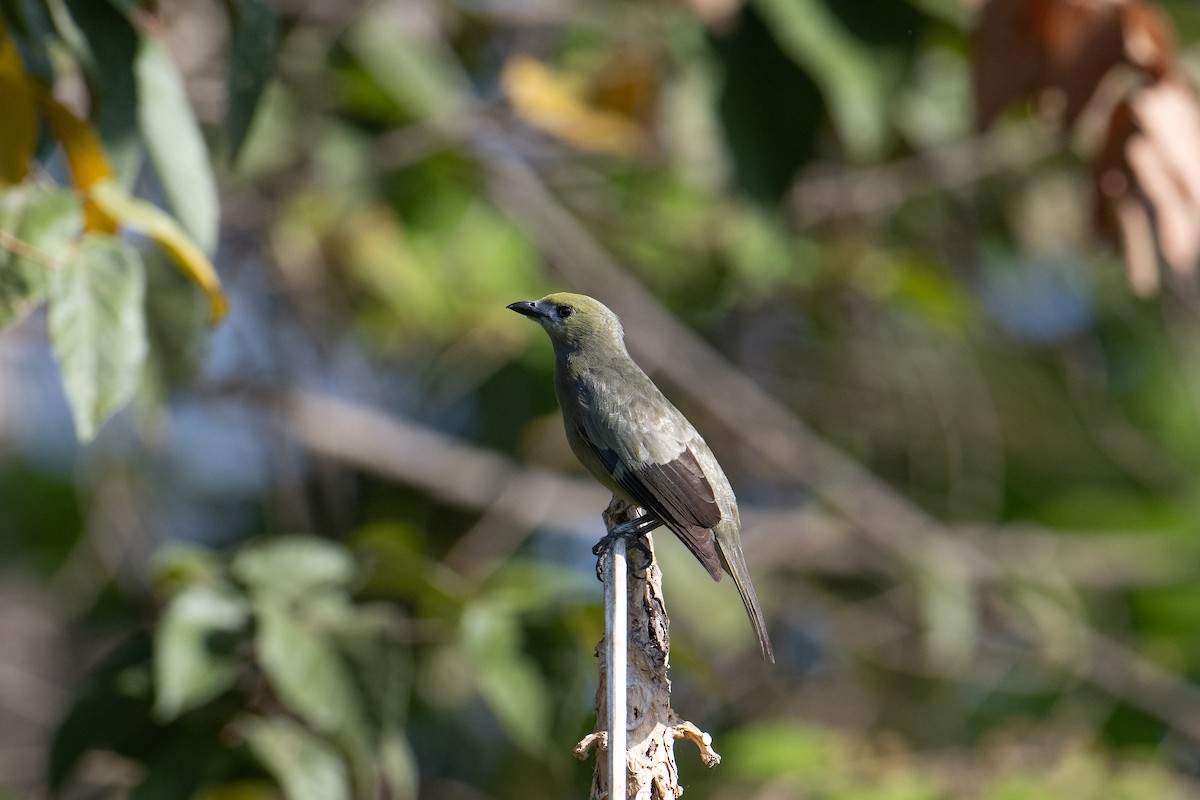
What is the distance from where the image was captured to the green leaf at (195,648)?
10.5 feet

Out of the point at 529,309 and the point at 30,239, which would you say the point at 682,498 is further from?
the point at 30,239

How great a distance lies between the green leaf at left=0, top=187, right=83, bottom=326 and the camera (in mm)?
2543

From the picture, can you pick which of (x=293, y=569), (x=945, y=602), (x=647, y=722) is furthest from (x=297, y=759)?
(x=945, y=602)

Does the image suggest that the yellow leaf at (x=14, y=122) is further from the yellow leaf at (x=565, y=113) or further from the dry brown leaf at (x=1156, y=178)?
the yellow leaf at (x=565, y=113)

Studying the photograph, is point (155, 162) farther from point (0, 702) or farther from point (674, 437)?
point (0, 702)

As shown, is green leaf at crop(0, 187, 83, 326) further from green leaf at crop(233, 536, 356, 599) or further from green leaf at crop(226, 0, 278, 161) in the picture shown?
green leaf at crop(233, 536, 356, 599)

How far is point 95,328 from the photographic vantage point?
101 inches

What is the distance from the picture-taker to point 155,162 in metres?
3.08

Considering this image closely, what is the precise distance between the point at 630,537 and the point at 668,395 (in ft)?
12.9

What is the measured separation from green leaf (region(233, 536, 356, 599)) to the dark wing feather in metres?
0.86

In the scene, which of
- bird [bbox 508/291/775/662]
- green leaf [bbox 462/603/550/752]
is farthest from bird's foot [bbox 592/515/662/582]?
green leaf [bbox 462/603/550/752]

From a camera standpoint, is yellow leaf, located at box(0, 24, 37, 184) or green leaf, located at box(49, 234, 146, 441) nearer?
green leaf, located at box(49, 234, 146, 441)

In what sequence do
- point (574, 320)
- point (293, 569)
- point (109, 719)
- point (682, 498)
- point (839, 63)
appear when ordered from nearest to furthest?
point (682, 498) → point (109, 719) → point (293, 569) → point (574, 320) → point (839, 63)

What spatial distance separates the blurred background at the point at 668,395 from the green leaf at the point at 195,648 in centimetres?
1
